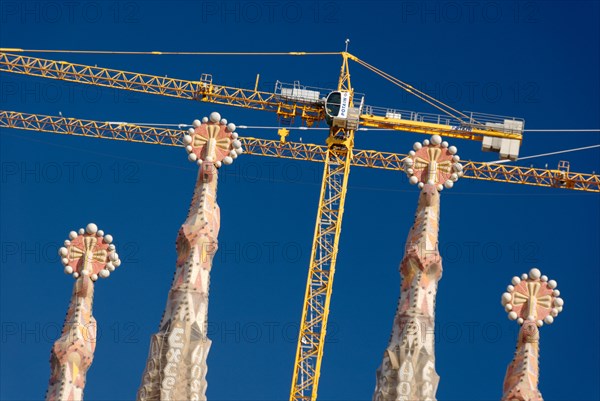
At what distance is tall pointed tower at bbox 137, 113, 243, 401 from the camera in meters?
61.0

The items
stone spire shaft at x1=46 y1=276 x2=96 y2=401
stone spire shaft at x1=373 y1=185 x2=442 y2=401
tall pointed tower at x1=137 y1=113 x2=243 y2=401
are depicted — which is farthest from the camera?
stone spire shaft at x1=46 y1=276 x2=96 y2=401

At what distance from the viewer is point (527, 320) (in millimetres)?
62344

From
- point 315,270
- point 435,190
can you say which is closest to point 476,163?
point 315,270

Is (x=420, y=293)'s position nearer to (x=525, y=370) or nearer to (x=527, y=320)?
(x=527, y=320)

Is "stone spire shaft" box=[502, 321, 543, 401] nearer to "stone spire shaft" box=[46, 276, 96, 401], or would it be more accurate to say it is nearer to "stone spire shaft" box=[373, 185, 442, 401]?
"stone spire shaft" box=[373, 185, 442, 401]

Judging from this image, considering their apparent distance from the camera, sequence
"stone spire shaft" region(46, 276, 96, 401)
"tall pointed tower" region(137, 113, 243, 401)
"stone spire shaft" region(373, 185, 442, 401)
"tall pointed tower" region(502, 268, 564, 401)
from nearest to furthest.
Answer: "stone spire shaft" region(373, 185, 442, 401) < "tall pointed tower" region(137, 113, 243, 401) < "tall pointed tower" region(502, 268, 564, 401) < "stone spire shaft" region(46, 276, 96, 401)

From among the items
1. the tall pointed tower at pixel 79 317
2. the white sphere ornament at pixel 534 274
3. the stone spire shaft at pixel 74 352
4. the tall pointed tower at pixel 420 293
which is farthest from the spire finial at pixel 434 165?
the stone spire shaft at pixel 74 352

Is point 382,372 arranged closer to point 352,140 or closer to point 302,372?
point 302,372

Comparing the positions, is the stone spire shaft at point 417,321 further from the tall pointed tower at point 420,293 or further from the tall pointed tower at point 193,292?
the tall pointed tower at point 193,292

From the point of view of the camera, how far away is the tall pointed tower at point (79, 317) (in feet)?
205

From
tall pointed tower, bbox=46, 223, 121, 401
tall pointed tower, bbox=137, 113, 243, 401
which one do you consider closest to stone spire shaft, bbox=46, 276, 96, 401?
tall pointed tower, bbox=46, 223, 121, 401

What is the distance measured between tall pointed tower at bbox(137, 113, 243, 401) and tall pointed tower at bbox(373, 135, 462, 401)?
572 centimetres

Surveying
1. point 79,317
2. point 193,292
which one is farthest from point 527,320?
point 79,317

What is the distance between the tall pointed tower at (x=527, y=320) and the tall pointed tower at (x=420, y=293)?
2413 mm
